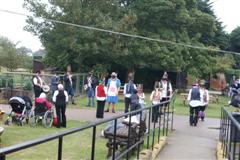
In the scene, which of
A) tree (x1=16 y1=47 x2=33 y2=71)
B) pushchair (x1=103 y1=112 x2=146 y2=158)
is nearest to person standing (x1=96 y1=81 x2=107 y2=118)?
pushchair (x1=103 y1=112 x2=146 y2=158)

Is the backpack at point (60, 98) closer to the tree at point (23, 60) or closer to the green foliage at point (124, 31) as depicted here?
the green foliage at point (124, 31)

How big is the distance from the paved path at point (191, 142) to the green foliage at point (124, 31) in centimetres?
1573

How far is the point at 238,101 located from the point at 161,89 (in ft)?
11.0

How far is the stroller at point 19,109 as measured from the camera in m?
15.2

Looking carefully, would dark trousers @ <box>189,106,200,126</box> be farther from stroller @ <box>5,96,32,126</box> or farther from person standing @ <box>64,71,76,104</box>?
person standing @ <box>64,71,76,104</box>

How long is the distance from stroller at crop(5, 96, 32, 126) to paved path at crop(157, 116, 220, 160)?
4.55 m

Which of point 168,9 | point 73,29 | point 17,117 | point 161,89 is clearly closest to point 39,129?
point 17,117

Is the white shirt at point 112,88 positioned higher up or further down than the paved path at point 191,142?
higher up

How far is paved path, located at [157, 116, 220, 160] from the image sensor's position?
35.3 ft

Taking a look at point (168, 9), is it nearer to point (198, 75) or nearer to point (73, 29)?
point (198, 75)

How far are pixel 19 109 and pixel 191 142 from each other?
553 centimetres

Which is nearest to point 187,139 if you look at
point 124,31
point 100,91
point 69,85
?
point 100,91

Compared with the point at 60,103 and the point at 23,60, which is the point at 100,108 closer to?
the point at 60,103

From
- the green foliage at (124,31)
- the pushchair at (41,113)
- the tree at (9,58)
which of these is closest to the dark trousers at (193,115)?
the pushchair at (41,113)
